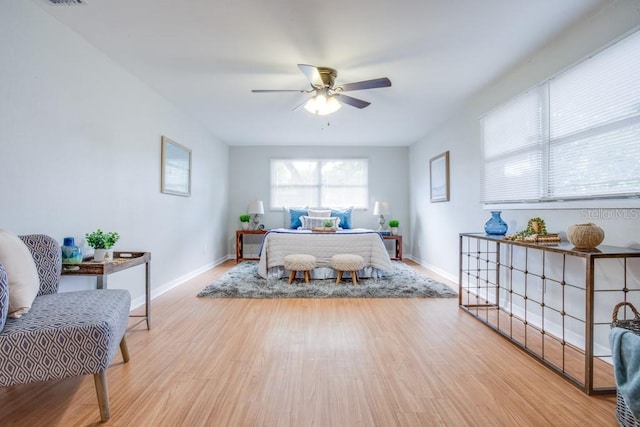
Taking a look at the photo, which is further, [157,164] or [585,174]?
[157,164]

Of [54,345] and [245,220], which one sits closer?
[54,345]

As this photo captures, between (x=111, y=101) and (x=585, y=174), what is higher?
(x=111, y=101)

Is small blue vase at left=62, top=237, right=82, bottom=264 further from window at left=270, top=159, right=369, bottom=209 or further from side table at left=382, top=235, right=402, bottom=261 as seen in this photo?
side table at left=382, top=235, right=402, bottom=261

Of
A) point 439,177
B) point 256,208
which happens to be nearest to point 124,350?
point 256,208

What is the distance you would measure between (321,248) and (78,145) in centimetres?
288

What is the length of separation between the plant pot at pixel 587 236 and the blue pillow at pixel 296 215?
439 centimetres

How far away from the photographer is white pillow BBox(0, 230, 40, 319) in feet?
4.65

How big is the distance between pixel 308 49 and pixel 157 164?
2193mm

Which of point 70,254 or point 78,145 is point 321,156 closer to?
point 78,145

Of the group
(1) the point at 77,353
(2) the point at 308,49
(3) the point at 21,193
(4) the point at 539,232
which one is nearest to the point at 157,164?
(3) the point at 21,193

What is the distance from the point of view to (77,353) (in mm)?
1331

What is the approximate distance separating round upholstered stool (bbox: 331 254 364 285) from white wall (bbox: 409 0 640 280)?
4.69 ft

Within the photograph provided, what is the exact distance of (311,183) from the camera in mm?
6371

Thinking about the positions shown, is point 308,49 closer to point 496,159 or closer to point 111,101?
point 111,101
